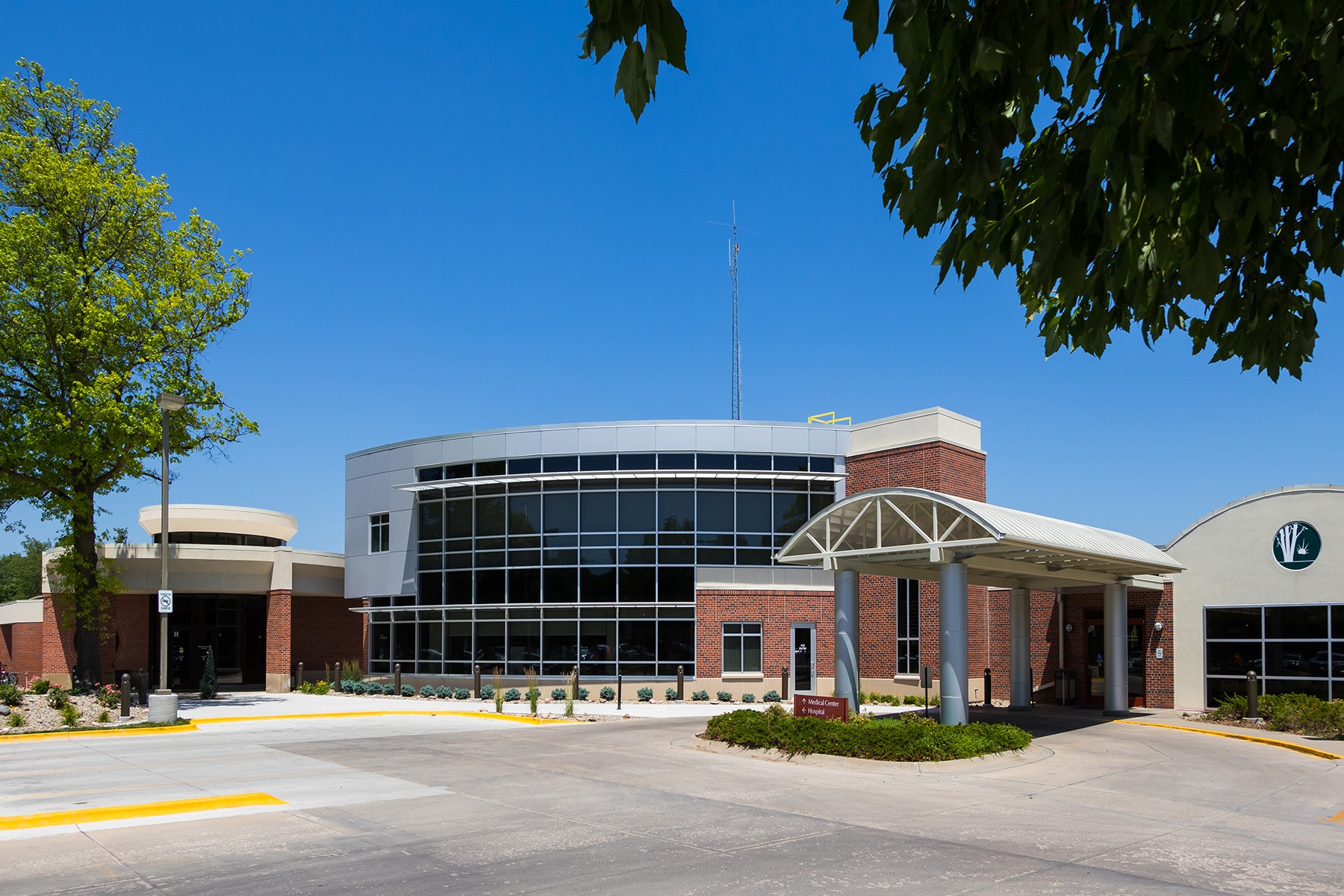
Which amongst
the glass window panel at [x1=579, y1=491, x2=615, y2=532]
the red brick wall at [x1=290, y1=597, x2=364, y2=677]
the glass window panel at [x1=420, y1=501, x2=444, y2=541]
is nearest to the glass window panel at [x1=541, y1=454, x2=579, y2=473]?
the glass window panel at [x1=579, y1=491, x2=615, y2=532]

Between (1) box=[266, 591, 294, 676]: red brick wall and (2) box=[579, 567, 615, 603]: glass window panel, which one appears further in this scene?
(1) box=[266, 591, 294, 676]: red brick wall

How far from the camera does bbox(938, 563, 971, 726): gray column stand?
2036cm

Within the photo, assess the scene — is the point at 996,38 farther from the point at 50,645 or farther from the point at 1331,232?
the point at 50,645

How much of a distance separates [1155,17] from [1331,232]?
1786 mm

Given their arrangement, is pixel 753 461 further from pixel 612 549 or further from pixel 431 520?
pixel 431 520

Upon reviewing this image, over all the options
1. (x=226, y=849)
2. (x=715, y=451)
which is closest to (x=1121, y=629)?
(x=715, y=451)

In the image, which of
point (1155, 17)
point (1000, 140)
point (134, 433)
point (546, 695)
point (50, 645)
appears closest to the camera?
point (1155, 17)

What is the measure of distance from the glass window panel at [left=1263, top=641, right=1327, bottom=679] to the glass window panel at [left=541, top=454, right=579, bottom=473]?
67.2 feet

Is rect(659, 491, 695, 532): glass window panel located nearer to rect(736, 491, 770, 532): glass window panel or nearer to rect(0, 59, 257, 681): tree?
rect(736, 491, 770, 532): glass window panel

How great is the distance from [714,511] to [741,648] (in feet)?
14.4

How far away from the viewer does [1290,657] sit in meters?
26.7

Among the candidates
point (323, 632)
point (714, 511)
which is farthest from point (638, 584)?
point (323, 632)

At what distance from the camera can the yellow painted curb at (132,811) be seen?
1230cm

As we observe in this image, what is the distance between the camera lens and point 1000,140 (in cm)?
446
